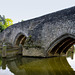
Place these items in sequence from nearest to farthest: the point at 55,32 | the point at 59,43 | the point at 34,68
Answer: the point at 34,68
the point at 55,32
the point at 59,43

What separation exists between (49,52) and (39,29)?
2.93m

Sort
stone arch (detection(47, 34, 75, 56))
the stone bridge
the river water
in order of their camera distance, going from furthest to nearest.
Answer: stone arch (detection(47, 34, 75, 56))
the stone bridge
the river water

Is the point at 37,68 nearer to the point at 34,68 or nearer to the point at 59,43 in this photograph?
the point at 34,68

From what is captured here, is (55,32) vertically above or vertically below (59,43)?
above

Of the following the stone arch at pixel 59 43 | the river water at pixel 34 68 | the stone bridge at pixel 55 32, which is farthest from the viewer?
the stone arch at pixel 59 43

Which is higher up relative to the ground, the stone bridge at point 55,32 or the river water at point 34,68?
the stone bridge at point 55,32

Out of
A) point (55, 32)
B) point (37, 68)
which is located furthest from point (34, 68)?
point (55, 32)

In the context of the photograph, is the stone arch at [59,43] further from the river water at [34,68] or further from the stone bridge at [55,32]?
the river water at [34,68]

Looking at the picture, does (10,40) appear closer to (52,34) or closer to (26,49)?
(26,49)

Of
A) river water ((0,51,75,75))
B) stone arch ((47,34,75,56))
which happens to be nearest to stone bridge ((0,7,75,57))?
stone arch ((47,34,75,56))

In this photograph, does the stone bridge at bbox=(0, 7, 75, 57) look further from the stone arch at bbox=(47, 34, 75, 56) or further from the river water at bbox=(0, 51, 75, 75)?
the river water at bbox=(0, 51, 75, 75)

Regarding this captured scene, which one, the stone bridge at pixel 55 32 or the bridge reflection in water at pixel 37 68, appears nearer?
the bridge reflection in water at pixel 37 68

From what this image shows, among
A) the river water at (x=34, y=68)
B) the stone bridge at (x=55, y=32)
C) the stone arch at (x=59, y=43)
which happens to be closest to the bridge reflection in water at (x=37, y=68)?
the river water at (x=34, y=68)

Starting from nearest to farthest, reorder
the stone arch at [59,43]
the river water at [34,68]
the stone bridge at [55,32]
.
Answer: the river water at [34,68]
the stone bridge at [55,32]
the stone arch at [59,43]
